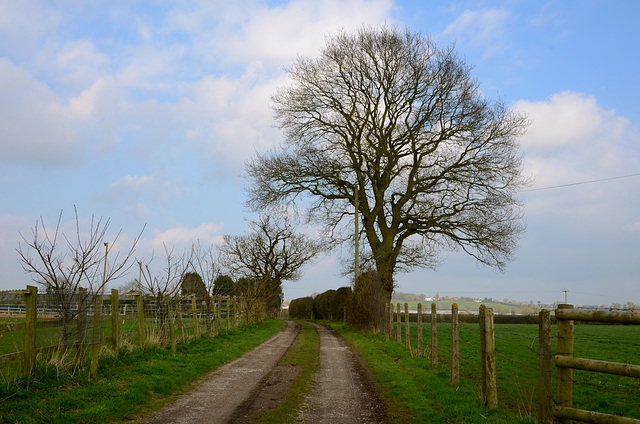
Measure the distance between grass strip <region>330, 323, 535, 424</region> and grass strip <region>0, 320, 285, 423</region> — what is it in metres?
3.64

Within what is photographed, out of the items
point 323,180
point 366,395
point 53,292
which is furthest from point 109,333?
point 323,180

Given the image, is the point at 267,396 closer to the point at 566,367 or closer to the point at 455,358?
the point at 455,358

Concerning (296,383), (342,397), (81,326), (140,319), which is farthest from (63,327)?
(342,397)

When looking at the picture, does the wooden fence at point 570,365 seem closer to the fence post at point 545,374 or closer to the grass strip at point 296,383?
the fence post at point 545,374

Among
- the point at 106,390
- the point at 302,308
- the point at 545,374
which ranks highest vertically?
the point at 545,374

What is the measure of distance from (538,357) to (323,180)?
66.2ft

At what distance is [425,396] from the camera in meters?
8.33

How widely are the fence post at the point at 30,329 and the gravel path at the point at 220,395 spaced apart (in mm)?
2243

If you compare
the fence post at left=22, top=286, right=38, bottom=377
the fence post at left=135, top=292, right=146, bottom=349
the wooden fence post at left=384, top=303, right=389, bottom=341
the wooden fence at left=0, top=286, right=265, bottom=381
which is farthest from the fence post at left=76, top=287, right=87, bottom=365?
the wooden fence post at left=384, top=303, right=389, bottom=341

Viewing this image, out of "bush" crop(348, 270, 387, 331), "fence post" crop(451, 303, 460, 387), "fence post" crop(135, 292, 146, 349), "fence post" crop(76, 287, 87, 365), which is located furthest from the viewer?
"bush" crop(348, 270, 387, 331)

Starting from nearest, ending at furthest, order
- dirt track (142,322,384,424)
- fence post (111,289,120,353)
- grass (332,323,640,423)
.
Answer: grass (332,323,640,423) < dirt track (142,322,384,424) < fence post (111,289,120,353)

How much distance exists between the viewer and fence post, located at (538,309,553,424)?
5.53 m

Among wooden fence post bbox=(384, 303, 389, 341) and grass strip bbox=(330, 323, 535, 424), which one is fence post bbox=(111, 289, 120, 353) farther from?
wooden fence post bbox=(384, 303, 389, 341)

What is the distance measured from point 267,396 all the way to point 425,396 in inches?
104
